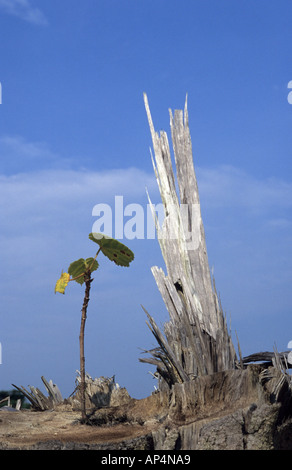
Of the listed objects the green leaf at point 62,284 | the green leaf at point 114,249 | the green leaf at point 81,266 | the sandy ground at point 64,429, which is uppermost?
the green leaf at point 114,249

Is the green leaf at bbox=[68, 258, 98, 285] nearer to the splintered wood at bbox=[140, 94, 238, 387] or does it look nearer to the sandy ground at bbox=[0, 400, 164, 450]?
the splintered wood at bbox=[140, 94, 238, 387]

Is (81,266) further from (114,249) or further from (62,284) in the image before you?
(114,249)

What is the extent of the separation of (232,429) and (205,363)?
1.38 metres

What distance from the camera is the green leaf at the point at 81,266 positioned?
7.63 meters

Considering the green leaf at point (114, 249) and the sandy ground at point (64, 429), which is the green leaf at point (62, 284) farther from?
the sandy ground at point (64, 429)

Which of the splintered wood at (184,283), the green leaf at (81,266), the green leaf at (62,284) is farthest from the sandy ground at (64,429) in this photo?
the green leaf at (81,266)

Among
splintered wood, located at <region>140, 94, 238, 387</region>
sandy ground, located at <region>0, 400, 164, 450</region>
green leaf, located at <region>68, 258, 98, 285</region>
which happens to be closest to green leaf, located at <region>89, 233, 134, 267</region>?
green leaf, located at <region>68, 258, 98, 285</region>

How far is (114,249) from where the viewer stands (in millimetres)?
7633

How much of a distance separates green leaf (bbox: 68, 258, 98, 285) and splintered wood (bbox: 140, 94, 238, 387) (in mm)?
1010

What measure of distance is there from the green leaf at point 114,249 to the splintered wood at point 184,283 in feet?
2.00

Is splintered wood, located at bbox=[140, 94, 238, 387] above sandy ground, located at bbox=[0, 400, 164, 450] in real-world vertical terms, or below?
above

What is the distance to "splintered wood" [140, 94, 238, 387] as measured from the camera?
24.0 feet

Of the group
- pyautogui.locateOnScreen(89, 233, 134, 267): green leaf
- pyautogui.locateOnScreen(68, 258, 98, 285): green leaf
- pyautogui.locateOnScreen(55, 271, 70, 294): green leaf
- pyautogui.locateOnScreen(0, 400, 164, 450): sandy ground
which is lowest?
pyautogui.locateOnScreen(0, 400, 164, 450): sandy ground
